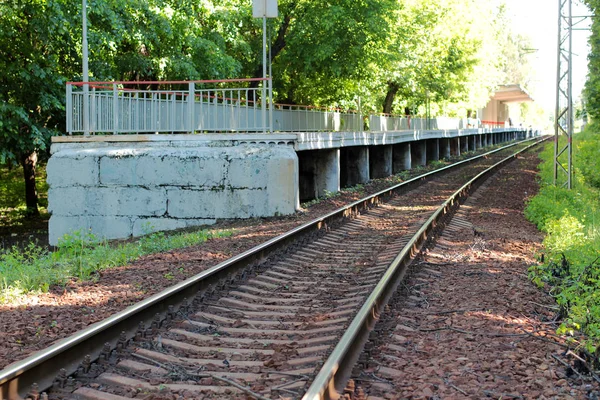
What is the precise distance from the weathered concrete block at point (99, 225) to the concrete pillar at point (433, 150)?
27907mm

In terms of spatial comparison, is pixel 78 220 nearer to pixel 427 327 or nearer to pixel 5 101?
pixel 5 101

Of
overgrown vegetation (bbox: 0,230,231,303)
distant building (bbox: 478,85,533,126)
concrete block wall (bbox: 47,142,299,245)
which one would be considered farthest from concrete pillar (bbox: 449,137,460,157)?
overgrown vegetation (bbox: 0,230,231,303)

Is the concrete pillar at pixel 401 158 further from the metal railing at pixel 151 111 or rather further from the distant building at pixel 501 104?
the distant building at pixel 501 104

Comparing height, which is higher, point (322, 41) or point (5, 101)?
point (322, 41)

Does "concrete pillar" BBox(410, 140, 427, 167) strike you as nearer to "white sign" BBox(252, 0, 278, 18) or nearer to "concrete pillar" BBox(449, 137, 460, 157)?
"concrete pillar" BBox(449, 137, 460, 157)

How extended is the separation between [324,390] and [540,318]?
3.18 m

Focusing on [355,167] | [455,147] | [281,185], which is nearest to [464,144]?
[455,147]

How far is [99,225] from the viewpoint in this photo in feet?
53.5

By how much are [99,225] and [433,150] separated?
29250 mm

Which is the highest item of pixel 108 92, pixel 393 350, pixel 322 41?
pixel 322 41

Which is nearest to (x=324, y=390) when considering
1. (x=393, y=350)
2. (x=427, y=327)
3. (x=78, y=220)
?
(x=393, y=350)

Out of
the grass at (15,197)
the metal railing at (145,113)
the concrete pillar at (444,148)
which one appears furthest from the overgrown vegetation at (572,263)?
the concrete pillar at (444,148)

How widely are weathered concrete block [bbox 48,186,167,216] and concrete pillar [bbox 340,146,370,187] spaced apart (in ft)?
35.4

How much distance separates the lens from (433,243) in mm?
11797
